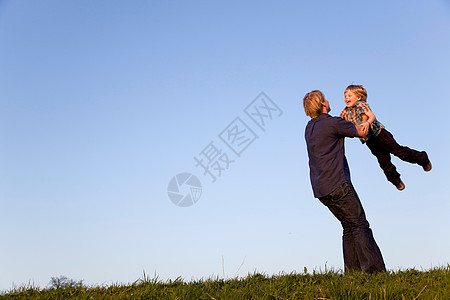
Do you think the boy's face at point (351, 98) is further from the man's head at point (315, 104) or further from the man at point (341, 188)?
the man at point (341, 188)

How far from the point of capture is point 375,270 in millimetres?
5812

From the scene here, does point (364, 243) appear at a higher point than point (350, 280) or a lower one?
higher

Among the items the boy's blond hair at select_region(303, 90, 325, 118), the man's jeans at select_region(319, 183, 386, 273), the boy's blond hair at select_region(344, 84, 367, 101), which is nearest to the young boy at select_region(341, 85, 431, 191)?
the boy's blond hair at select_region(344, 84, 367, 101)

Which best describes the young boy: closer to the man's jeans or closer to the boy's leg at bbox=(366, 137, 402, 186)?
the boy's leg at bbox=(366, 137, 402, 186)

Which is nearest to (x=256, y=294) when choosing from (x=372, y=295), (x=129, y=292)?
(x=372, y=295)

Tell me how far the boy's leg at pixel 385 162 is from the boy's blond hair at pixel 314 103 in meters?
2.53

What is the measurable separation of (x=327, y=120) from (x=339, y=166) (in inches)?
27.2

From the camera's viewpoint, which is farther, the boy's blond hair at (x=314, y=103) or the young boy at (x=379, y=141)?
the young boy at (x=379, y=141)

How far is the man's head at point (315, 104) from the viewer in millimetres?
6422

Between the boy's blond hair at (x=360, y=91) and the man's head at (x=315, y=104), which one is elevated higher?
the boy's blond hair at (x=360, y=91)

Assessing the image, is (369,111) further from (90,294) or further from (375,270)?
(90,294)

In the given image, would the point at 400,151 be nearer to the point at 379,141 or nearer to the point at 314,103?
the point at 379,141

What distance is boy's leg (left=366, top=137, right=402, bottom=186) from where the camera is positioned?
28.1 ft

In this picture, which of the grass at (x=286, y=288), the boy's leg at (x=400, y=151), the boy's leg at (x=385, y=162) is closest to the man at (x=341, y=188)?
the grass at (x=286, y=288)
